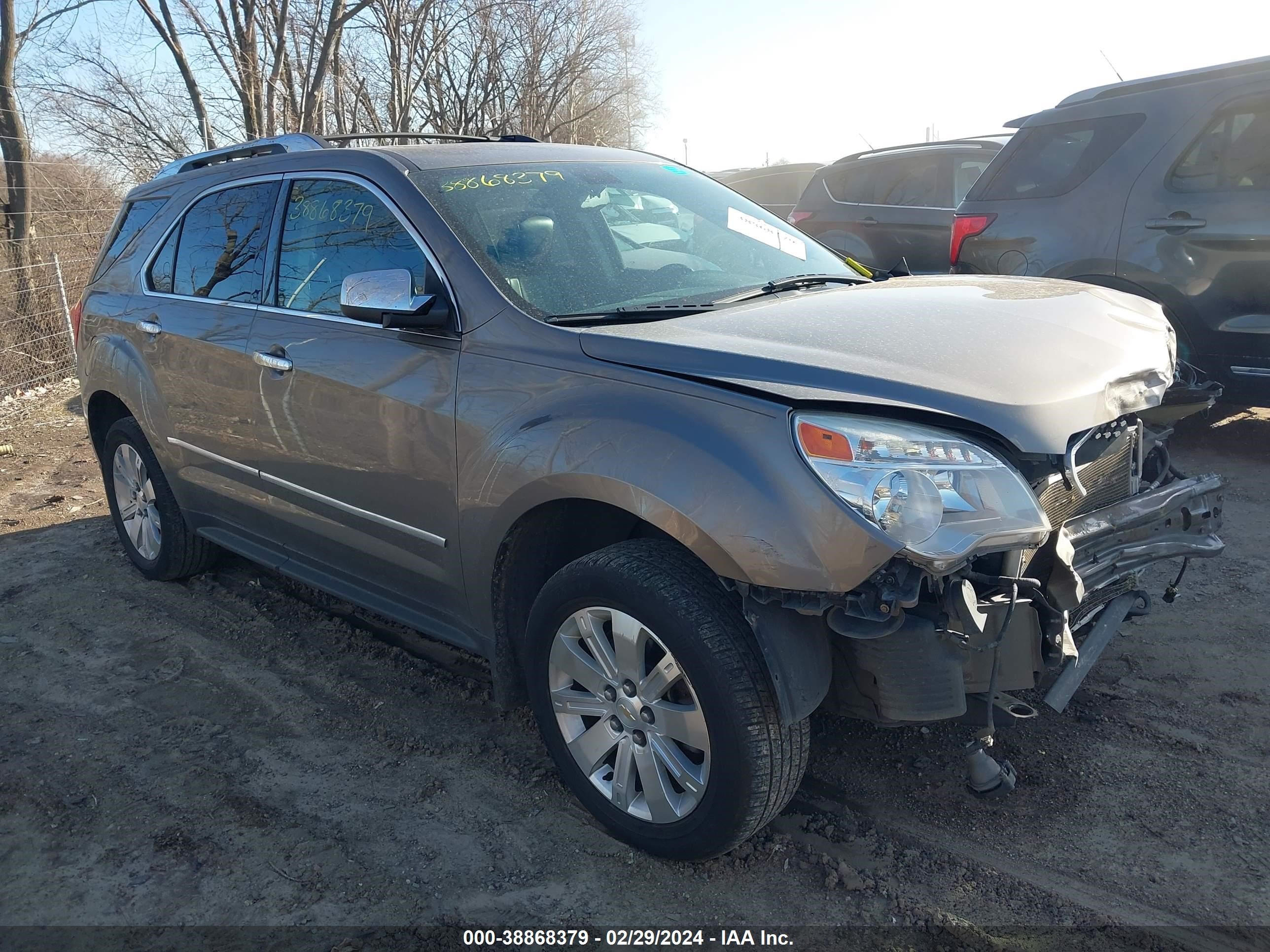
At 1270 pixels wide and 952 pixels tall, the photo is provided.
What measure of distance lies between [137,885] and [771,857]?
5.65 ft

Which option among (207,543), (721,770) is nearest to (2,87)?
(207,543)

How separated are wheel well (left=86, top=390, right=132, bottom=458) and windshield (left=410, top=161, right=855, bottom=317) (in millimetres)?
2576

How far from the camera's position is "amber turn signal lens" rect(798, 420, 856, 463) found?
223 cm

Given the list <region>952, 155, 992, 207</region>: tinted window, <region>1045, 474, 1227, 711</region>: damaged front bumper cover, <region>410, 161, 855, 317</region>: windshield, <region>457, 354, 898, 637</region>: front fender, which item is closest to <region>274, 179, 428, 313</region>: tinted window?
<region>410, 161, 855, 317</region>: windshield

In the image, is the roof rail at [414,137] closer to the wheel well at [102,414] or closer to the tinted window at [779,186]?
the wheel well at [102,414]

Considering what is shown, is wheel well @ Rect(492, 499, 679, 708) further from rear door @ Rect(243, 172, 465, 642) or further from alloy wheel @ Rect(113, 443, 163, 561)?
alloy wheel @ Rect(113, 443, 163, 561)

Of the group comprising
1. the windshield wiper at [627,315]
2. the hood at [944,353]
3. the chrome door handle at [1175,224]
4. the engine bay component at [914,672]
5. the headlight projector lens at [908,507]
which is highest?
the chrome door handle at [1175,224]

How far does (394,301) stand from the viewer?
9.55ft

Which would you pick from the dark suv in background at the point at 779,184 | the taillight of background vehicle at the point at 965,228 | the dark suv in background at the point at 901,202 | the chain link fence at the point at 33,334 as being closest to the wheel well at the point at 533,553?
the taillight of background vehicle at the point at 965,228

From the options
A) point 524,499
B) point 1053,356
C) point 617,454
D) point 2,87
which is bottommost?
point 524,499

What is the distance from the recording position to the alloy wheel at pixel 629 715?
2.53 m

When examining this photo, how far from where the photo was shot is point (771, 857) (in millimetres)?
2676

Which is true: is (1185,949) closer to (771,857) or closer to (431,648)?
(771,857)

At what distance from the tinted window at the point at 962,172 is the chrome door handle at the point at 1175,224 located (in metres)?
3.71
